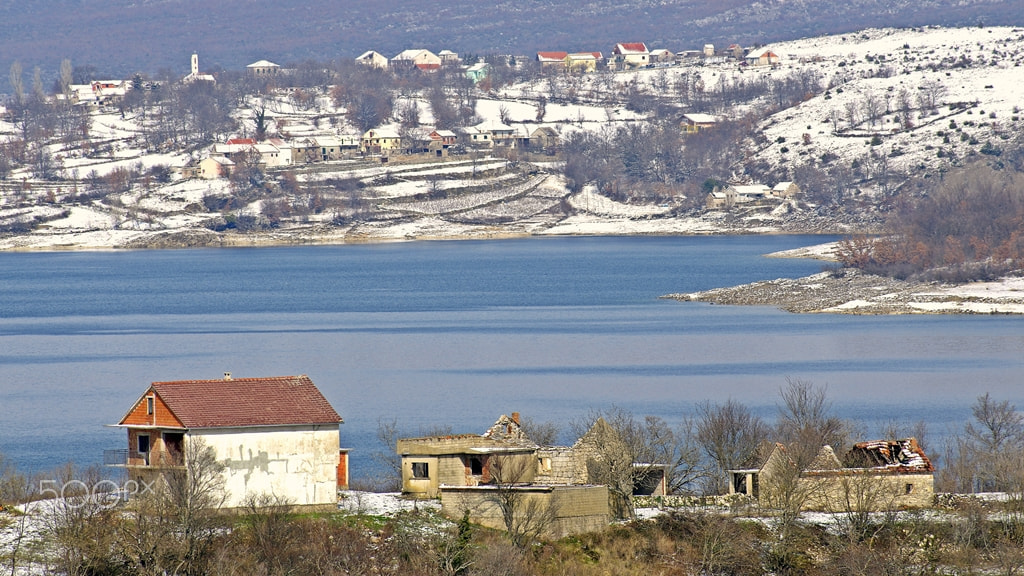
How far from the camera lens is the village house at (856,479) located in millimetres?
37094

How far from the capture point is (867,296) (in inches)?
4205

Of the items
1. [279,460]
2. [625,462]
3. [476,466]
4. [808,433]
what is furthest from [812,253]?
[279,460]

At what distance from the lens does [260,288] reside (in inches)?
5123

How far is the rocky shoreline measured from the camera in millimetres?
102375

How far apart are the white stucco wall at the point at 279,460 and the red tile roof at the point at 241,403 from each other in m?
0.19

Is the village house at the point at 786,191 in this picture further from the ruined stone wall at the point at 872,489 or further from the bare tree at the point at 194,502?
the bare tree at the point at 194,502

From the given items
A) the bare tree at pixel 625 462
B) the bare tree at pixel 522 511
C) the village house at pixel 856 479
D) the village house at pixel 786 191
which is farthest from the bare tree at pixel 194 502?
the village house at pixel 786 191

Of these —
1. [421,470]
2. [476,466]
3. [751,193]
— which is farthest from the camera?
[751,193]

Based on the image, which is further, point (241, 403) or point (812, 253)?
point (812, 253)

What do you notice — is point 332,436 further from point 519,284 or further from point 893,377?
point 519,284

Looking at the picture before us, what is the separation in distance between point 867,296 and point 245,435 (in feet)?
257

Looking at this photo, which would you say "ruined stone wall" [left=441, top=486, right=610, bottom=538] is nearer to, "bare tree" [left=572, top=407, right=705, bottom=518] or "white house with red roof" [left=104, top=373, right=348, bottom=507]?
"bare tree" [left=572, top=407, right=705, bottom=518]

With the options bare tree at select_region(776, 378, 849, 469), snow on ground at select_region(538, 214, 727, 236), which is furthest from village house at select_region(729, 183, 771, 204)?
bare tree at select_region(776, 378, 849, 469)

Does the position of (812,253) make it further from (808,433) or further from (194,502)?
(194,502)
